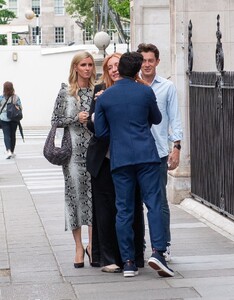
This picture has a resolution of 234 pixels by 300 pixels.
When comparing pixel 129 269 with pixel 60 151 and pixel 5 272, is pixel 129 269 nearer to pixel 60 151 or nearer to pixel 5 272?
pixel 5 272

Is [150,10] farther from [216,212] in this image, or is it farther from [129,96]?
[129,96]

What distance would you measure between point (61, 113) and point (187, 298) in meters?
2.34

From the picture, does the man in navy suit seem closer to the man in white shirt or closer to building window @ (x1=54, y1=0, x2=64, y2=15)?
the man in white shirt

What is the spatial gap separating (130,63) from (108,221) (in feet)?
4.53

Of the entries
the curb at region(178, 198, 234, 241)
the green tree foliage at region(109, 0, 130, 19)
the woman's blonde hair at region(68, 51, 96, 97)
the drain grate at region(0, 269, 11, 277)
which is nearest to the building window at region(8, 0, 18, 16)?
the green tree foliage at region(109, 0, 130, 19)

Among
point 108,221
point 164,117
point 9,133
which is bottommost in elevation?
point 9,133

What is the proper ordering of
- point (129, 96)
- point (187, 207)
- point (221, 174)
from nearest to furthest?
point (129, 96)
point (221, 174)
point (187, 207)

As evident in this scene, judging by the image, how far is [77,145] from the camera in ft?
31.8

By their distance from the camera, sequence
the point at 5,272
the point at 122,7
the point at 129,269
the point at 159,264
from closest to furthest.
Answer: the point at 159,264
the point at 129,269
the point at 5,272
the point at 122,7

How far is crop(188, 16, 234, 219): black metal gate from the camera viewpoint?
12.0m

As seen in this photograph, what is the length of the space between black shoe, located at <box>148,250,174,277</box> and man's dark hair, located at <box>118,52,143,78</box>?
1458 mm

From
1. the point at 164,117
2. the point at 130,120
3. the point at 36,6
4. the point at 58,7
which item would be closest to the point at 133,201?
the point at 130,120

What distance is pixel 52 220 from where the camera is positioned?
42.9 ft

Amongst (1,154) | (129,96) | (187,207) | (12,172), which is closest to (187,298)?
(129,96)
